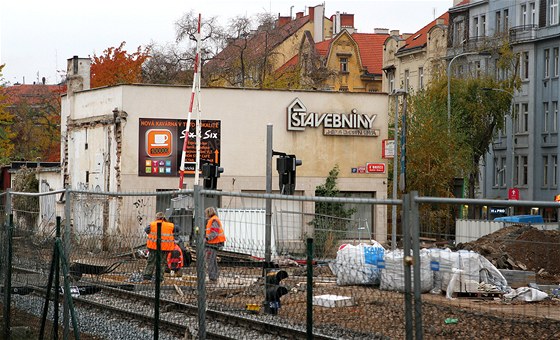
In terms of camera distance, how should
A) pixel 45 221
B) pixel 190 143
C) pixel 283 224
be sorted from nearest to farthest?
pixel 283 224, pixel 45 221, pixel 190 143

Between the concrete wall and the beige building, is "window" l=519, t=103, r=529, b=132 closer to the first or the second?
the beige building

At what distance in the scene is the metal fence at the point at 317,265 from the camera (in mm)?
8055

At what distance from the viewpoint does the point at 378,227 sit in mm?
9055

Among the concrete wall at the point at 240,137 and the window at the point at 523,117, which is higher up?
the window at the point at 523,117

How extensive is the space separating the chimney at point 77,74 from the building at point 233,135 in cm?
342

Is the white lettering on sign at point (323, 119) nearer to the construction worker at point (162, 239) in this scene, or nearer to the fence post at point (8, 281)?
the fence post at point (8, 281)

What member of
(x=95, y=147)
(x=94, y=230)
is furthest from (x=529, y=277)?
(x=95, y=147)

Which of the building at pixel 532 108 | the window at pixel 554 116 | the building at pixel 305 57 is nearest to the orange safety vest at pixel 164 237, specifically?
the building at pixel 305 57

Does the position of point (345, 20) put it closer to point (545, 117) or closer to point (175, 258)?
point (545, 117)

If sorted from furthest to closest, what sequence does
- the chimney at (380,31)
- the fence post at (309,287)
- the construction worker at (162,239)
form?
the chimney at (380,31) → the construction worker at (162,239) → the fence post at (309,287)

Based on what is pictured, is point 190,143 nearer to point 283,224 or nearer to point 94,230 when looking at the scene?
point 94,230

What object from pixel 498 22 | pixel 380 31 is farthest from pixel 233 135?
pixel 380 31

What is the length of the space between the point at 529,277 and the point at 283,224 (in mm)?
2396

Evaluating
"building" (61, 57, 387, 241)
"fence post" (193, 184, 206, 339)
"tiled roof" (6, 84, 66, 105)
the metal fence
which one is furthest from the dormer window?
"fence post" (193, 184, 206, 339)
